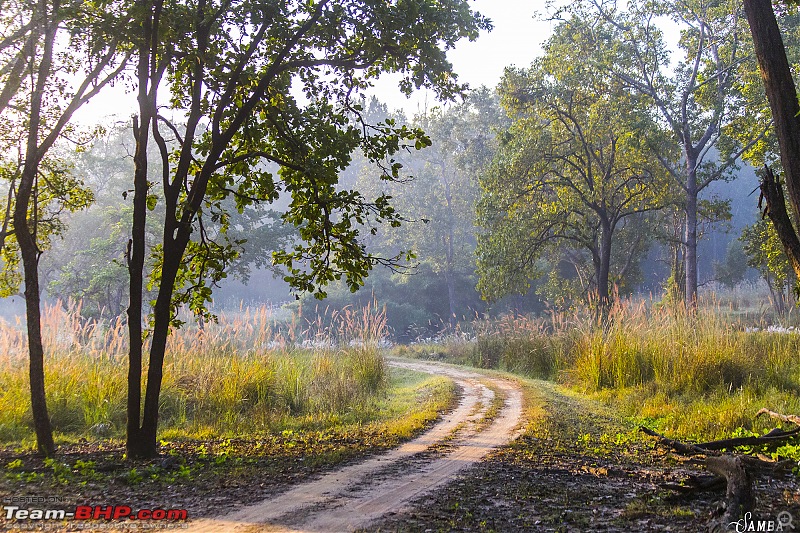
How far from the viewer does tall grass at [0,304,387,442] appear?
344 inches

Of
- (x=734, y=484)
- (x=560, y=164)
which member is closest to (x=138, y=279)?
(x=734, y=484)

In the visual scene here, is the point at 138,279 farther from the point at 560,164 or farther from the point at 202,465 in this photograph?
the point at 560,164

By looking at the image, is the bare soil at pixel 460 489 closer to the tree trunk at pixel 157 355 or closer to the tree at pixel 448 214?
the tree trunk at pixel 157 355

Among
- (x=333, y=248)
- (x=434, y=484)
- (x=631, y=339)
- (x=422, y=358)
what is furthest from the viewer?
(x=422, y=358)

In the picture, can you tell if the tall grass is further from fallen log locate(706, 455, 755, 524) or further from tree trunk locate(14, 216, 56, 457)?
fallen log locate(706, 455, 755, 524)

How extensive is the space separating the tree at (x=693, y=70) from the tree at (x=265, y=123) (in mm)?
16109

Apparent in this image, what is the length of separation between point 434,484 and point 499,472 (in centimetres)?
77

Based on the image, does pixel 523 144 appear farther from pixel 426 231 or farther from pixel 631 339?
pixel 426 231

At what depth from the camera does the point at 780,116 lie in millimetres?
5496

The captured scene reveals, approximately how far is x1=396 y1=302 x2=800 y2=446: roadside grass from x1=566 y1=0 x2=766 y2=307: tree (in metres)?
10.6

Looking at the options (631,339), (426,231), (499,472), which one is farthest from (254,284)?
(499,472)

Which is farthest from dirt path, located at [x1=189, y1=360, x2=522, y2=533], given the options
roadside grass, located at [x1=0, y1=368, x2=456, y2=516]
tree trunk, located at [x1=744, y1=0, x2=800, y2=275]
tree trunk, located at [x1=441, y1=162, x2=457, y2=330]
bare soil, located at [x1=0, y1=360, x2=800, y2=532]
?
tree trunk, located at [x1=441, y1=162, x2=457, y2=330]

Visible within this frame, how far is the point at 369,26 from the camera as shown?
23.4ft

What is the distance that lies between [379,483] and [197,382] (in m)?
5.54
